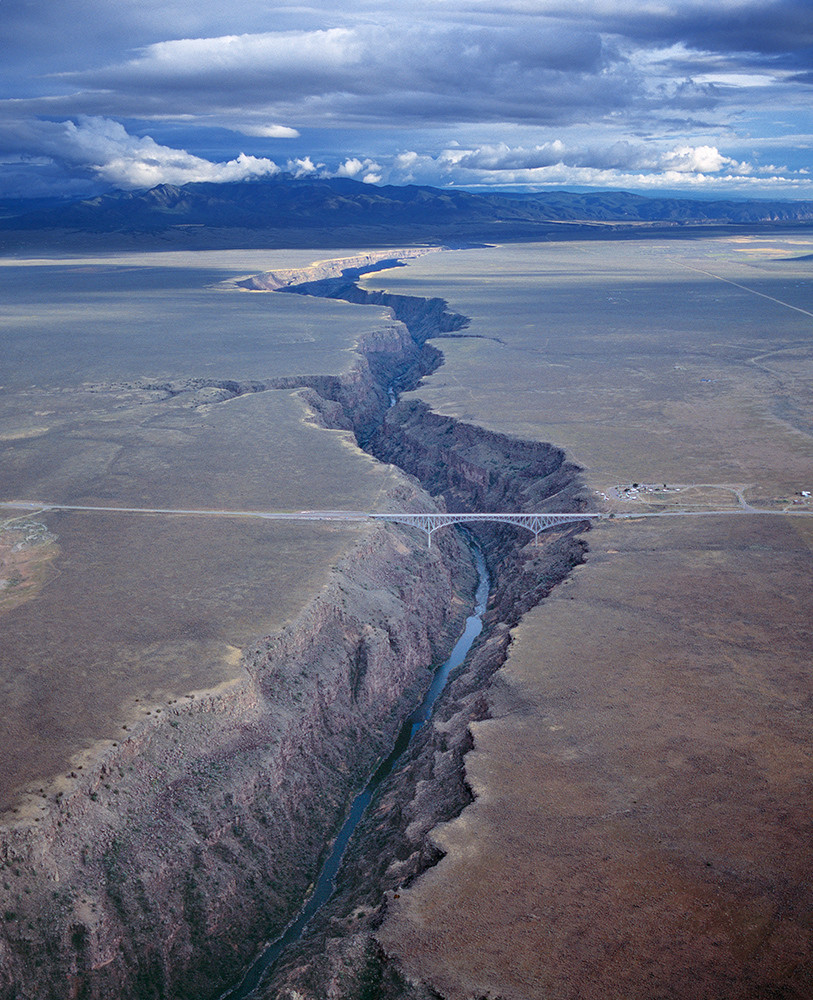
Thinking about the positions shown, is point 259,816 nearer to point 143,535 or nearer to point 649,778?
point 649,778

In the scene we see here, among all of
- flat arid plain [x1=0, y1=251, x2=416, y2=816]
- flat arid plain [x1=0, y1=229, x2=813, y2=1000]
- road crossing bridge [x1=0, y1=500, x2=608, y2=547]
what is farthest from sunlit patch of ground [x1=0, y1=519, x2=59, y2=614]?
road crossing bridge [x1=0, y1=500, x2=608, y2=547]

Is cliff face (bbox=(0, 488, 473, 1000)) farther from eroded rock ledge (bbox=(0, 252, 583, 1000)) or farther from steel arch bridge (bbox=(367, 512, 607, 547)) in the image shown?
steel arch bridge (bbox=(367, 512, 607, 547))

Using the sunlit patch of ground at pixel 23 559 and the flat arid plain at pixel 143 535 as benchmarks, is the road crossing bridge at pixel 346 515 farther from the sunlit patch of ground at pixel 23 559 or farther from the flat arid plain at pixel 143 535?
the sunlit patch of ground at pixel 23 559

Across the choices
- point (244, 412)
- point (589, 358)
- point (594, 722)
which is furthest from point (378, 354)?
point (594, 722)

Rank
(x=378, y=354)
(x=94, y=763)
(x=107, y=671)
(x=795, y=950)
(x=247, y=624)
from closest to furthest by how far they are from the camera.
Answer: (x=795, y=950), (x=94, y=763), (x=107, y=671), (x=247, y=624), (x=378, y=354)

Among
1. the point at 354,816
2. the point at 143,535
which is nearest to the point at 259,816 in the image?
the point at 354,816

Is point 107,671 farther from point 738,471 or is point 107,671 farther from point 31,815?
point 738,471

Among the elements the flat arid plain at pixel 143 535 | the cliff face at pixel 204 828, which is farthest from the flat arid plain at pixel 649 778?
the flat arid plain at pixel 143 535
